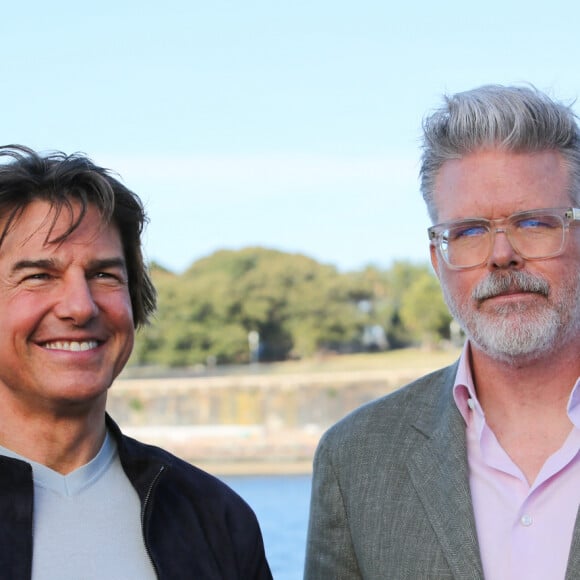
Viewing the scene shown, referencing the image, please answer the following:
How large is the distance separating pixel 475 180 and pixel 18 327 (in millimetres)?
681

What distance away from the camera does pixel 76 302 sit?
1.60 meters

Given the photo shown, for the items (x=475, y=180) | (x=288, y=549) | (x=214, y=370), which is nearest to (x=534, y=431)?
(x=475, y=180)

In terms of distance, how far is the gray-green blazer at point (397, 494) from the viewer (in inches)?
67.7

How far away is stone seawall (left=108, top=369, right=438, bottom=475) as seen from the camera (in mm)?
25891

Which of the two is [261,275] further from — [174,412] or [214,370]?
[174,412]

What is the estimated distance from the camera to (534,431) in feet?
5.64

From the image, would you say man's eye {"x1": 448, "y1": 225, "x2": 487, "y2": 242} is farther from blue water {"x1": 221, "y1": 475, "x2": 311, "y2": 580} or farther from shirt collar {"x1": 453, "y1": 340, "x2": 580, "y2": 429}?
blue water {"x1": 221, "y1": 475, "x2": 311, "y2": 580}

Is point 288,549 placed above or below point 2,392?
below

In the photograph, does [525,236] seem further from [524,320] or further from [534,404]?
[534,404]

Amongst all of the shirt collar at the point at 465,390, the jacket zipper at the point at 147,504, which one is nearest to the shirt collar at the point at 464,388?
the shirt collar at the point at 465,390

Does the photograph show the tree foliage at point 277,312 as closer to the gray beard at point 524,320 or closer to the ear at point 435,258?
the ear at point 435,258

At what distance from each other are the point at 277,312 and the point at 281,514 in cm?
1637

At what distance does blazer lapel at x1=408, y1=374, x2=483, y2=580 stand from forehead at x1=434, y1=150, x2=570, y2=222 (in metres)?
0.32

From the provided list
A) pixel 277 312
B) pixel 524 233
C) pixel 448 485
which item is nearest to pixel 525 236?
pixel 524 233
